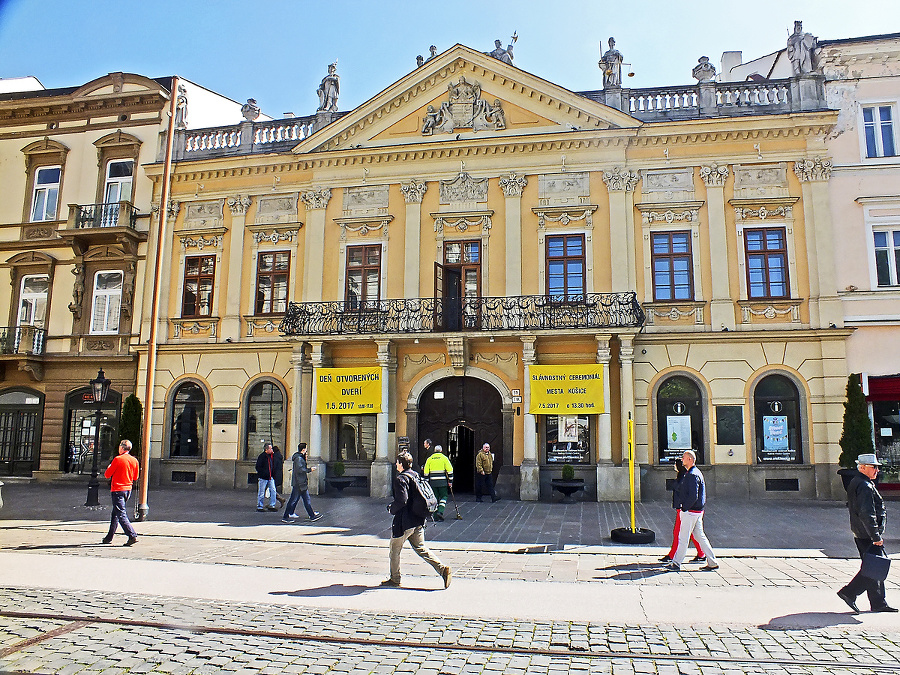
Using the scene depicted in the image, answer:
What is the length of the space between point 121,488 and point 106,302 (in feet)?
44.9

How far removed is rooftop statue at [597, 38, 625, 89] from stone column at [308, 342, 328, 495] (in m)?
12.2

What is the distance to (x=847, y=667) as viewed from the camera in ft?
18.7

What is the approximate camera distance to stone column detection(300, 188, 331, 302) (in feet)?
69.8

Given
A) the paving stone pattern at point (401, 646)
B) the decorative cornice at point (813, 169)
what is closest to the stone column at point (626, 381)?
the decorative cornice at point (813, 169)

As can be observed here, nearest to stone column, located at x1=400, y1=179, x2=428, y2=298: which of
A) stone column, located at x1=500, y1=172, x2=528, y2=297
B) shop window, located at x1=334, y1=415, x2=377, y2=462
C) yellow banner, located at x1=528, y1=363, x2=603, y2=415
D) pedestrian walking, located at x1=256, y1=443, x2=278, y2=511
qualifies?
stone column, located at x1=500, y1=172, x2=528, y2=297

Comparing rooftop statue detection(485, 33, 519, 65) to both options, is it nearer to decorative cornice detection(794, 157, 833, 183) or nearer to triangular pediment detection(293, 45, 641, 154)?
triangular pediment detection(293, 45, 641, 154)

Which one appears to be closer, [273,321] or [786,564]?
[786,564]

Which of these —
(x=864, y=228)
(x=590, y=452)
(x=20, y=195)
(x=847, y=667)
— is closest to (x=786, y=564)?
(x=847, y=667)

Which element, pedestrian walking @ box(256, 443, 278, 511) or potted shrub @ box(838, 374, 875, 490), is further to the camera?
potted shrub @ box(838, 374, 875, 490)

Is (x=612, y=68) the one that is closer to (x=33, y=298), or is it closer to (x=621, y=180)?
(x=621, y=180)

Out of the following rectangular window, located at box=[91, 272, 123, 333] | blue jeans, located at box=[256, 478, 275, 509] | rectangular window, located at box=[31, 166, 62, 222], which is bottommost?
blue jeans, located at box=[256, 478, 275, 509]

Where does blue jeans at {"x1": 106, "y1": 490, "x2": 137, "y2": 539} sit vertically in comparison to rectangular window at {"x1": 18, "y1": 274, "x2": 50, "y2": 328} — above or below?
below

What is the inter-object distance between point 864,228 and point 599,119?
27.1 feet

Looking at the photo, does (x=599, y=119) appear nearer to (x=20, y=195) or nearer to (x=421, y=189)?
(x=421, y=189)
